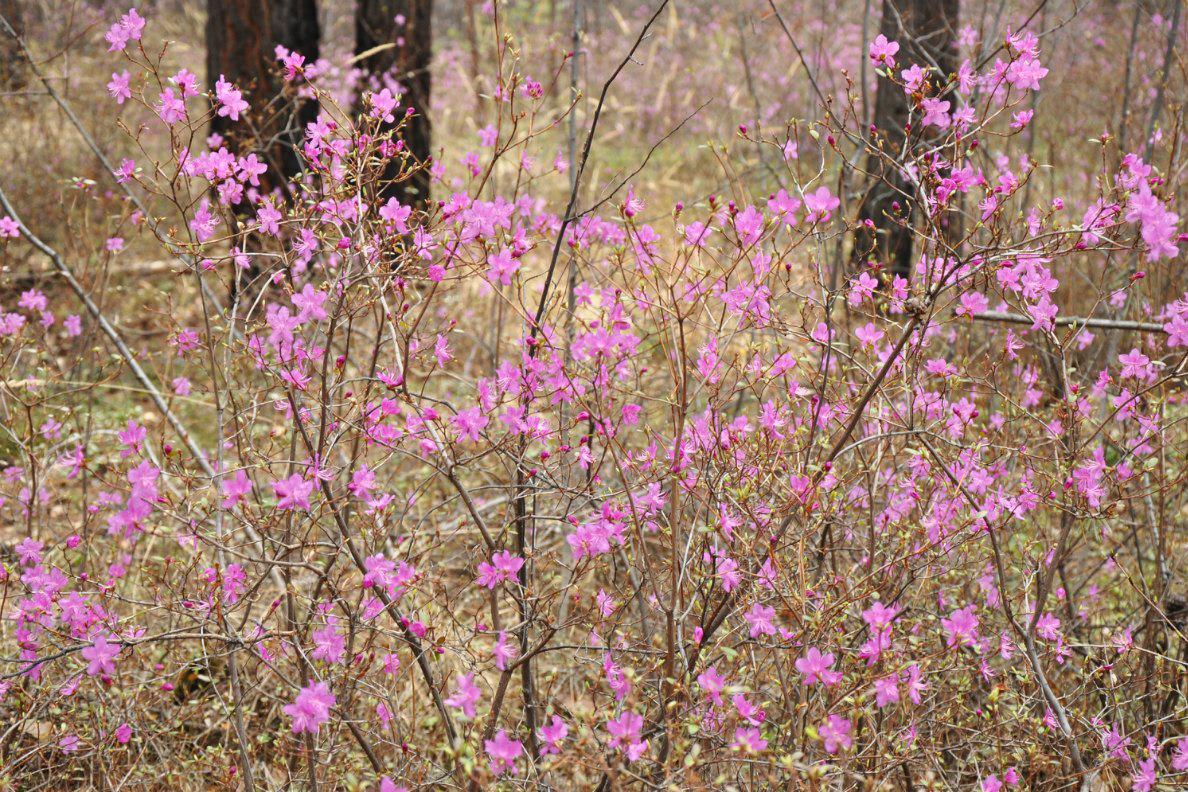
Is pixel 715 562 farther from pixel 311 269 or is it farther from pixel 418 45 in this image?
pixel 418 45


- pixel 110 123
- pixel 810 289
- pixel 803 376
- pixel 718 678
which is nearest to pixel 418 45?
pixel 110 123

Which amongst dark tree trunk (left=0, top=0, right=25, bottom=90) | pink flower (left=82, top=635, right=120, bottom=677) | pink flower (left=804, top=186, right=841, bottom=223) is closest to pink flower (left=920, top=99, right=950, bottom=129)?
pink flower (left=804, top=186, right=841, bottom=223)

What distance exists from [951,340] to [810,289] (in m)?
1.09

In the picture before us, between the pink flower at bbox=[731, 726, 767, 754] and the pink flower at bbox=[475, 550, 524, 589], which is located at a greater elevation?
the pink flower at bbox=[475, 550, 524, 589]

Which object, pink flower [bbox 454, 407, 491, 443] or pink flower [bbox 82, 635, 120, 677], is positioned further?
pink flower [bbox 454, 407, 491, 443]

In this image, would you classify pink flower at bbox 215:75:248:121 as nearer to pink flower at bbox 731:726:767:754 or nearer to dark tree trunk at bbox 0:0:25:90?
pink flower at bbox 731:726:767:754

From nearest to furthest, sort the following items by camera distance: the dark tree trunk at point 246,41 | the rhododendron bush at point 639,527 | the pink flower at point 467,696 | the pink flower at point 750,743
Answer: the pink flower at point 750,743
the pink flower at point 467,696
the rhododendron bush at point 639,527
the dark tree trunk at point 246,41

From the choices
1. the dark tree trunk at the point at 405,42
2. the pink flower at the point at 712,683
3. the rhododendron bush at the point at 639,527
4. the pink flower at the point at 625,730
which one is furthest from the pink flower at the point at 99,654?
the dark tree trunk at the point at 405,42

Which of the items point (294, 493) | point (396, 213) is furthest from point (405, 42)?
point (294, 493)

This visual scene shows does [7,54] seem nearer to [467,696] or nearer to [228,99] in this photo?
[228,99]

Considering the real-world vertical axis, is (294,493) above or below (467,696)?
above

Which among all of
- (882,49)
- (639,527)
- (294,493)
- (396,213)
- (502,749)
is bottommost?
(502,749)

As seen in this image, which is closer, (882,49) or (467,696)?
(467,696)

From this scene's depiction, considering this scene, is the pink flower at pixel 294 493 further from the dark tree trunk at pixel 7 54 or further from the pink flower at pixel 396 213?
the dark tree trunk at pixel 7 54
